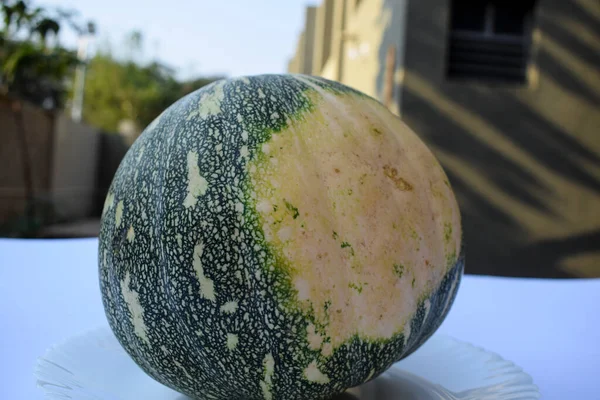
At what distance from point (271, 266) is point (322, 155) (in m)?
0.17

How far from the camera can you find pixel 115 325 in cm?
98

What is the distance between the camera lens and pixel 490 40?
6.04 meters

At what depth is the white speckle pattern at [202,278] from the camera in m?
0.84

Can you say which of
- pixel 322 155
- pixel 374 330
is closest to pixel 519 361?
pixel 374 330

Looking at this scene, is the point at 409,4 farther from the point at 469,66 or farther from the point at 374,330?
the point at 374,330

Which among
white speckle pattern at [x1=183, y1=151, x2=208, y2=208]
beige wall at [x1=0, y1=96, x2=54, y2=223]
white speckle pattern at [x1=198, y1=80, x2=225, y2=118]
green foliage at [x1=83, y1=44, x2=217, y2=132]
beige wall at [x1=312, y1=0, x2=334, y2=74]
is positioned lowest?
green foliage at [x1=83, y1=44, x2=217, y2=132]

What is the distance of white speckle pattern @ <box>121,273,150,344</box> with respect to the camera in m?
0.90

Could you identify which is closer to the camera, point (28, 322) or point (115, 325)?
point (115, 325)

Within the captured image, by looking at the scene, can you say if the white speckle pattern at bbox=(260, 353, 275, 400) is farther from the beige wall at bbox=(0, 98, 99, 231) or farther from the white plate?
the beige wall at bbox=(0, 98, 99, 231)

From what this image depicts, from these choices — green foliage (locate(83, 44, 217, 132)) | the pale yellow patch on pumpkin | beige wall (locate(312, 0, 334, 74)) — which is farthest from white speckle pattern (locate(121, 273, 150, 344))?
green foliage (locate(83, 44, 217, 132))

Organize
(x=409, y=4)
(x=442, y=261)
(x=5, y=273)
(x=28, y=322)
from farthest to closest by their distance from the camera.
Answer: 1. (x=409, y=4)
2. (x=5, y=273)
3. (x=28, y=322)
4. (x=442, y=261)

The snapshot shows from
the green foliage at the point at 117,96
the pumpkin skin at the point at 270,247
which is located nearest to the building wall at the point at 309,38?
the green foliage at the point at 117,96

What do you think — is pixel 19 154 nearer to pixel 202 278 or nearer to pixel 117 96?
pixel 202 278

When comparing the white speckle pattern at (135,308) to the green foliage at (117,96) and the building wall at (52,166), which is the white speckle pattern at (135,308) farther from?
the green foliage at (117,96)
